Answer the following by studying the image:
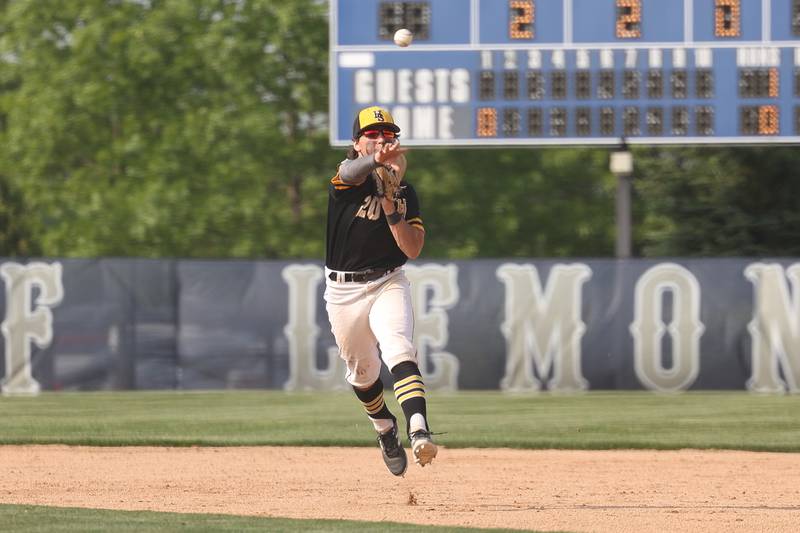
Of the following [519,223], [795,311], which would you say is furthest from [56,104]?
[795,311]

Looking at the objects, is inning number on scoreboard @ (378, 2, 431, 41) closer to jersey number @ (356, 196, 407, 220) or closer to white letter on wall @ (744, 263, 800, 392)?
white letter on wall @ (744, 263, 800, 392)

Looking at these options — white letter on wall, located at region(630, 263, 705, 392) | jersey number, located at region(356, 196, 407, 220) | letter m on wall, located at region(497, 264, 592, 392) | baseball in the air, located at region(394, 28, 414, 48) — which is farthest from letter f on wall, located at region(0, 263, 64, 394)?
jersey number, located at region(356, 196, 407, 220)

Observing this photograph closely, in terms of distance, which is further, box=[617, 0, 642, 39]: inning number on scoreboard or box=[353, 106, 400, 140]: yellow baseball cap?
box=[617, 0, 642, 39]: inning number on scoreboard

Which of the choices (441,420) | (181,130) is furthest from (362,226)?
(181,130)

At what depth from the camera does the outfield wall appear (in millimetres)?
16609

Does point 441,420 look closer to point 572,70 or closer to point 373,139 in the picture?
point 572,70

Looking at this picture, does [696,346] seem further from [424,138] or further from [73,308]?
[73,308]

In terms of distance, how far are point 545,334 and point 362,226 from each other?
9828mm

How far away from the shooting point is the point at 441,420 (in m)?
13.1

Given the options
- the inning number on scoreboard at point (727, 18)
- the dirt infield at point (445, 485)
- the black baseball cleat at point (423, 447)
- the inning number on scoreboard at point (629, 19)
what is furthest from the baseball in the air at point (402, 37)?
the black baseball cleat at point (423, 447)

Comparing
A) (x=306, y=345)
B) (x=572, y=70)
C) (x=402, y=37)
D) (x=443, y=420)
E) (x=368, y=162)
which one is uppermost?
(x=402, y=37)

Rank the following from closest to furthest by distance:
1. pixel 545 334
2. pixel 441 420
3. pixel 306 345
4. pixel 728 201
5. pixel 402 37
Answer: pixel 441 420 → pixel 402 37 → pixel 545 334 → pixel 306 345 → pixel 728 201

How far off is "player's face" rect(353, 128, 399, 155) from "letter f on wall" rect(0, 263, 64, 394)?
1057 cm

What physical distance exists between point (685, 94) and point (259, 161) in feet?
46.3
